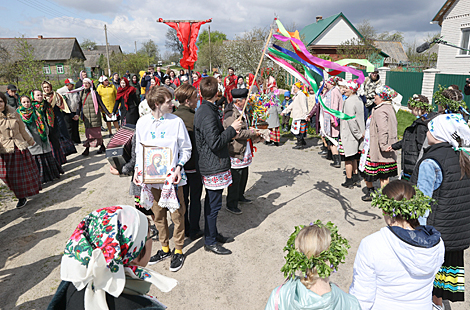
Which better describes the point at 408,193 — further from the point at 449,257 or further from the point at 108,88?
the point at 108,88

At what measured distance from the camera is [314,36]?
39.9 meters

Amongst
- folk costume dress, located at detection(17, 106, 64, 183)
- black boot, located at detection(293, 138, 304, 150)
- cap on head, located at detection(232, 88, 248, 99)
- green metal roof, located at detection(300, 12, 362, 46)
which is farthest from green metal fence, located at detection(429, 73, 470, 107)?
green metal roof, located at detection(300, 12, 362, 46)

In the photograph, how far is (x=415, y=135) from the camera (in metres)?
4.24

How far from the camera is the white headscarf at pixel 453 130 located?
2.71m

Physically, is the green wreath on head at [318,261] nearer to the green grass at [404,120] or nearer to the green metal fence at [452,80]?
the green grass at [404,120]

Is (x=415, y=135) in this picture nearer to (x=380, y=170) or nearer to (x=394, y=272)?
(x=380, y=170)

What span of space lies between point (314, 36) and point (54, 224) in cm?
4086

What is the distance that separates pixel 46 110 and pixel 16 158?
5.40ft

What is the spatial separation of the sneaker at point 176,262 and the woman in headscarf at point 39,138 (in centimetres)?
444

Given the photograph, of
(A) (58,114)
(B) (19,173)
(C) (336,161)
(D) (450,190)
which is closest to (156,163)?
(D) (450,190)

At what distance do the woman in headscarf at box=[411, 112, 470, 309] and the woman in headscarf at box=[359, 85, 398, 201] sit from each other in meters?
2.17

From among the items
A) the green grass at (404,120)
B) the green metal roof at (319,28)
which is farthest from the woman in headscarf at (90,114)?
the green metal roof at (319,28)

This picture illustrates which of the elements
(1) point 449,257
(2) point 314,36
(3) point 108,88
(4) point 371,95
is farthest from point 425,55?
(1) point 449,257

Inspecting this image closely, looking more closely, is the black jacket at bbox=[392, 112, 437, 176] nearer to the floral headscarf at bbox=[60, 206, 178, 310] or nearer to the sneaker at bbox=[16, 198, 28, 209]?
the floral headscarf at bbox=[60, 206, 178, 310]
